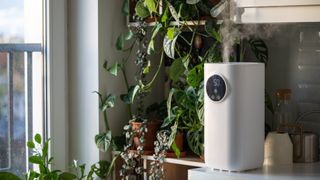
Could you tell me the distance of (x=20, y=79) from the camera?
9.43 ft

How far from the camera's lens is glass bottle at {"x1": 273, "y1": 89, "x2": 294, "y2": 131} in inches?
102

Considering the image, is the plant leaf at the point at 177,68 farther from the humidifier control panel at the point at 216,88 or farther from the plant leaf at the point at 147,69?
the humidifier control panel at the point at 216,88

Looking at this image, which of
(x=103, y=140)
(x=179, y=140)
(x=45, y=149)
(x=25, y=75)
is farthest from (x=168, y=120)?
(x=25, y=75)

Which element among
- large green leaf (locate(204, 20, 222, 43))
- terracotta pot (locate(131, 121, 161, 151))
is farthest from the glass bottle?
terracotta pot (locate(131, 121, 161, 151))

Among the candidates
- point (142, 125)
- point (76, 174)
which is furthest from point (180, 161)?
point (76, 174)

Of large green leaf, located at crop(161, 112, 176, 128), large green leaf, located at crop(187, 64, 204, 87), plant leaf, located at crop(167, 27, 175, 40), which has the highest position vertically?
plant leaf, located at crop(167, 27, 175, 40)

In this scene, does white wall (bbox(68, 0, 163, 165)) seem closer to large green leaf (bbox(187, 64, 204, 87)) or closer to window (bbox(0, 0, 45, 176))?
window (bbox(0, 0, 45, 176))

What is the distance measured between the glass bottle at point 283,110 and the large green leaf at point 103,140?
74cm

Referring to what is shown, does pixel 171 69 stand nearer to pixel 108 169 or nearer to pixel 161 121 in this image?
pixel 161 121

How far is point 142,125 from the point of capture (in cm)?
280

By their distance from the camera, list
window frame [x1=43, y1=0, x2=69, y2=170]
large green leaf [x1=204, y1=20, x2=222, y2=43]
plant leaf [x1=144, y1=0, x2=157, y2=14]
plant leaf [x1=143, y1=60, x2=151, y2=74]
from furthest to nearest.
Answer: window frame [x1=43, y1=0, x2=69, y2=170] < plant leaf [x1=143, y1=60, x2=151, y2=74] < plant leaf [x1=144, y1=0, x2=157, y2=14] < large green leaf [x1=204, y1=20, x2=222, y2=43]

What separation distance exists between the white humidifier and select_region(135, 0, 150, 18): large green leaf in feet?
1.69

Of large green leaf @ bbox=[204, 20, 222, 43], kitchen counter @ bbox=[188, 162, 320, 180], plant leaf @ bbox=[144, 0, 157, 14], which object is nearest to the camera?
kitchen counter @ bbox=[188, 162, 320, 180]

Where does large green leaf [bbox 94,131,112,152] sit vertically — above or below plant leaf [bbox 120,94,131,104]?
below
